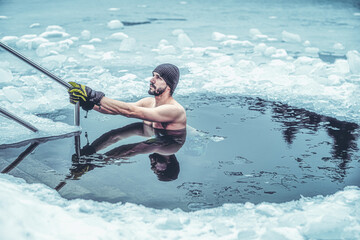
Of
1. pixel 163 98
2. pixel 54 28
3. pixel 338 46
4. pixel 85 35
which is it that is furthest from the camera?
pixel 54 28

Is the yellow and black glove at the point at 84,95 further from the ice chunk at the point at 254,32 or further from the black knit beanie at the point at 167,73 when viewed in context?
the ice chunk at the point at 254,32

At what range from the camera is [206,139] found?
4.57 m

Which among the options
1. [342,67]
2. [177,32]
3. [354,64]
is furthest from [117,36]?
[354,64]

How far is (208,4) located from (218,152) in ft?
45.1

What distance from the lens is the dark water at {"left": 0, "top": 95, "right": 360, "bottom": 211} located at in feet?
11.4

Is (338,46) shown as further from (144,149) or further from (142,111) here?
(144,149)

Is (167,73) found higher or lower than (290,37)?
higher

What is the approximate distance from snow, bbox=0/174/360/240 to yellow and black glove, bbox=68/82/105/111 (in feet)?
3.13

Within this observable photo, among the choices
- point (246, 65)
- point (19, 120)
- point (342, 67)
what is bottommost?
point (246, 65)

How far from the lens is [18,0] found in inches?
653

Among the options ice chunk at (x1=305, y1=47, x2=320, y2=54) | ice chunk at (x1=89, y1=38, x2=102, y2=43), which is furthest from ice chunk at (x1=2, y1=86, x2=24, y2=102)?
ice chunk at (x1=305, y1=47, x2=320, y2=54)

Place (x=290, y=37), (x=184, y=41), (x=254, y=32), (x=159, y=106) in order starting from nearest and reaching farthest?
(x=159, y=106), (x=184, y=41), (x=290, y=37), (x=254, y=32)

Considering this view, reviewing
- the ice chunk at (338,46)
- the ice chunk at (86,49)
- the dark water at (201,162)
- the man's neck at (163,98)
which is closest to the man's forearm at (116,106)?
the dark water at (201,162)

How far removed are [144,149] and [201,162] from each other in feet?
1.92
